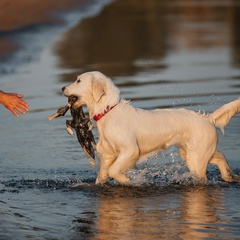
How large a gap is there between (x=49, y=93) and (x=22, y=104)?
730cm

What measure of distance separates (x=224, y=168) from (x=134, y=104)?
4579 mm

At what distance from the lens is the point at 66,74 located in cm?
1984

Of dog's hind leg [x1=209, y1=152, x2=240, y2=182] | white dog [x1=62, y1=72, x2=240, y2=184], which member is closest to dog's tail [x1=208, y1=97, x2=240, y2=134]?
white dog [x1=62, y1=72, x2=240, y2=184]

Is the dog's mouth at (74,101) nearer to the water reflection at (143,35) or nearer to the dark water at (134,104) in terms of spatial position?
the dark water at (134,104)

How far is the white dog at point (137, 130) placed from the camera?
422 inches

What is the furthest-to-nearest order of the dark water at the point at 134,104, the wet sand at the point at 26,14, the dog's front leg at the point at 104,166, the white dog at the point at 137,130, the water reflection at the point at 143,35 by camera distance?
1. the wet sand at the point at 26,14
2. the water reflection at the point at 143,35
3. the dog's front leg at the point at 104,166
4. the white dog at the point at 137,130
5. the dark water at the point at 134,104

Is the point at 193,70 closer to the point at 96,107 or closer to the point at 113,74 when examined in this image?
the point at 113,74

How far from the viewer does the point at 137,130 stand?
10.9 m

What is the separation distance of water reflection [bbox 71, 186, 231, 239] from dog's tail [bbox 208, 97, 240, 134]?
2.56 ft

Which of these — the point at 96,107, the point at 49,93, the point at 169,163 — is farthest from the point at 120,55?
the point at 96,107

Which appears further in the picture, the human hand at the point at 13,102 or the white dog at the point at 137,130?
the white dog at the point at 137,130

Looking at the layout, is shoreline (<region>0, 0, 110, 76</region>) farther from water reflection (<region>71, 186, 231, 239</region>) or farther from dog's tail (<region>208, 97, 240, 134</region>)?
water reflection (<region>71, 186, 231, 239</region>)

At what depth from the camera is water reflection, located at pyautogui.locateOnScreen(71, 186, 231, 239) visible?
8961 mm

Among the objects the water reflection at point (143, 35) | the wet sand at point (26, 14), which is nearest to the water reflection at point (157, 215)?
the water reflection at point (143, 35)
